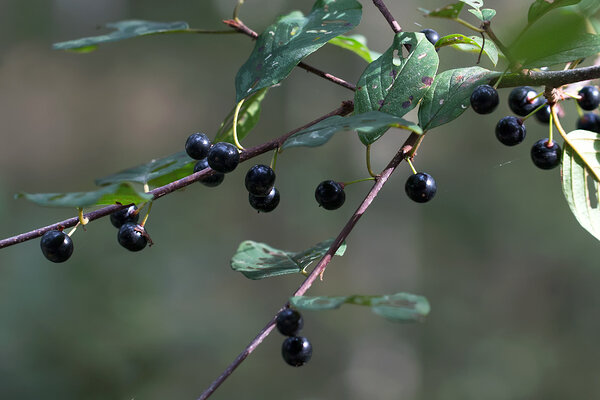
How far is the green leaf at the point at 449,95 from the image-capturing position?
2.77 feet

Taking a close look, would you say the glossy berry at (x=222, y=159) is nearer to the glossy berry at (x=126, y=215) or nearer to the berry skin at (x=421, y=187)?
the glossy berry at (x=126, y=215)

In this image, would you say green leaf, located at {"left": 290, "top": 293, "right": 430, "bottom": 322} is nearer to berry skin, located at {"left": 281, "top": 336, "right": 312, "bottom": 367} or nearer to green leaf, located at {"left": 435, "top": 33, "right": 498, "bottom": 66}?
berry skin, located at {"left": 281, "top": 336, "right": 312, "bottom": 367}

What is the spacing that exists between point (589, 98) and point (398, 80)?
0.58 m

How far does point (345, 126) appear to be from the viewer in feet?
2.22

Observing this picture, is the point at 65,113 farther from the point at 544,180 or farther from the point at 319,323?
the point at 544,180

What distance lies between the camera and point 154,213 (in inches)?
244

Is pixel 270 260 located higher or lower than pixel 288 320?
lower

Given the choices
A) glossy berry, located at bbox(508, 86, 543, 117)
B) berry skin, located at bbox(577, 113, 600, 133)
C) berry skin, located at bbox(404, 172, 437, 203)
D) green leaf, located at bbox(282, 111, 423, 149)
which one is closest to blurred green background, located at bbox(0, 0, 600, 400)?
berry skin, located at bbox(577, 113, 600, 133)

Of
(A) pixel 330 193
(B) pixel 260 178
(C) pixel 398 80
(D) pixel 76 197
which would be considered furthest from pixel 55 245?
(C) pixel 398 80

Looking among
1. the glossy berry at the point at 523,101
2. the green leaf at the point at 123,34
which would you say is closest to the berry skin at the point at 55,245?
the green leaf at the point at 123,34

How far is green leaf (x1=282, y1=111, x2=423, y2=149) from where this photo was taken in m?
0.64

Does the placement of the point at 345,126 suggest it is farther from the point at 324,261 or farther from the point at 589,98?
the point at 589,98

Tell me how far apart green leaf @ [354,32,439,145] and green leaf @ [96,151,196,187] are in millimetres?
345

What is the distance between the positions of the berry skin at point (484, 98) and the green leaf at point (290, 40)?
252mm
